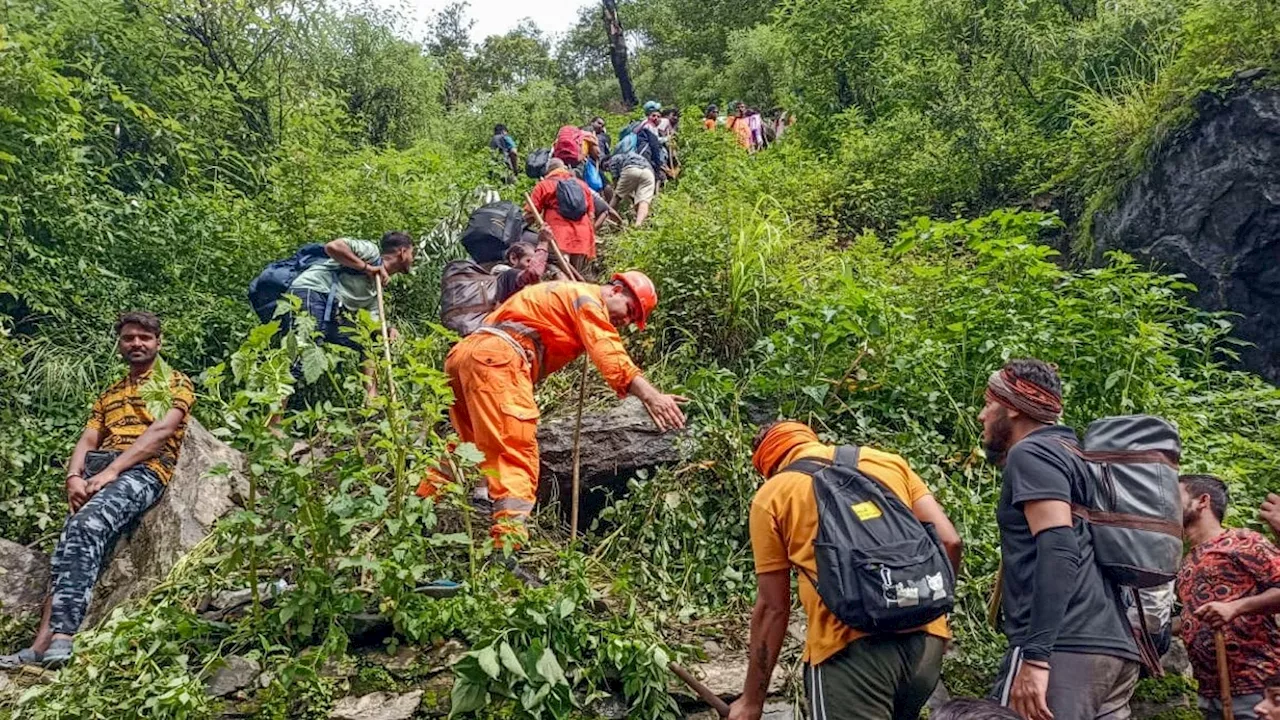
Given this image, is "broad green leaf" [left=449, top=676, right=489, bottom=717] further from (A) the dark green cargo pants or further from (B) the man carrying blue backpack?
(B) the man carrying blue backpack

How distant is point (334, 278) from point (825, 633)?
4.55 m

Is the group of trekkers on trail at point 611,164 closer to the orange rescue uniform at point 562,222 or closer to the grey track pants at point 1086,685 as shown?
the orange rescue uniform at point 562,222

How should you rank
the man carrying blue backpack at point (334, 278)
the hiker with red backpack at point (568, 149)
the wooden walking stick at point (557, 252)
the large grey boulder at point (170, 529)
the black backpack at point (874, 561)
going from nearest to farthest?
1. the black backpack at point (874, 561)
2. the large grey boulder at point (170, 529)
3. the man carrying blue backpack at point (334, 278)
4. the wooden walking stick at point (557, 252)
5. the hiker with red backpack at point (568, 149)

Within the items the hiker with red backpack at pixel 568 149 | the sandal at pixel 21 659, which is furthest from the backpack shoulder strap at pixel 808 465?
the hiker with red backpack at pixel 568 149

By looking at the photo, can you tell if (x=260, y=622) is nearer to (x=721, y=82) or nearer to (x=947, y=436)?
(x=947, y=436)

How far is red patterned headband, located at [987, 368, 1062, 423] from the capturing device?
341 cm

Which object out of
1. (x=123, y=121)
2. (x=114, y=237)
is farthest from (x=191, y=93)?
(x=114, y=237)

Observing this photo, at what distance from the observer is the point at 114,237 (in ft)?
26.3

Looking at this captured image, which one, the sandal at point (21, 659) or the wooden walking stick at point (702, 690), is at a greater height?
the sandal at point (21, 659)

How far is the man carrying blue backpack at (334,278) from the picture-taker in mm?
6246

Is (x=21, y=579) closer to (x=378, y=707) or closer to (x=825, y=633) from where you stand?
(x=378, y=707)

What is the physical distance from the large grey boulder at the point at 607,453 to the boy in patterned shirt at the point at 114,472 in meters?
2.27

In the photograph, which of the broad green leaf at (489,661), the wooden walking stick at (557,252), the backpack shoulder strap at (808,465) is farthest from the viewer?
the wooden walking stick at (557,252)

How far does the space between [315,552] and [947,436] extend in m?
4.06
